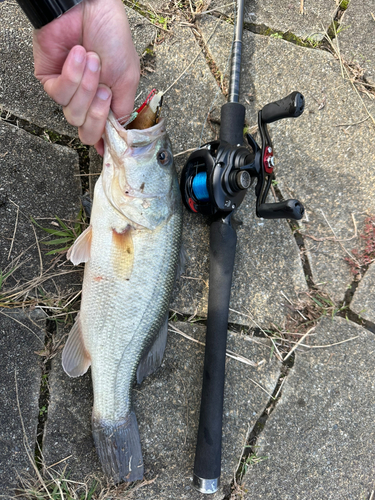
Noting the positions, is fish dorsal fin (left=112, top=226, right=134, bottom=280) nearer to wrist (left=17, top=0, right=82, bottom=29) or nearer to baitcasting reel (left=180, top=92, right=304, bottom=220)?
baitcasting reel (left=180, top=92, right=304, bottom=220)

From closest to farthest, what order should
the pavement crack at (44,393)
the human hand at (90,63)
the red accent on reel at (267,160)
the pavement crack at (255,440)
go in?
1. the human hand at (90,63)
2. the red accent on reel at (267,160)
3. the pavement crack at (44,393)
4. the pavement crack at (255,440)

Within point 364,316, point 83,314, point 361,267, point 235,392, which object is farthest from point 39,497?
point 361,267

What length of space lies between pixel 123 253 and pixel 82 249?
0.29 meters

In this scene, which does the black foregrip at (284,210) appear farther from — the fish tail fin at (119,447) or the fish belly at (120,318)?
the fish tail fin at (119,447)

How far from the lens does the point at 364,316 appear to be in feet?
9.61

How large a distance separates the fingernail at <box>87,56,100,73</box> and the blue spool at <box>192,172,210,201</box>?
0.88m

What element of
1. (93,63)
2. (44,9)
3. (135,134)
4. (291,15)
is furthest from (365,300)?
(44,9)

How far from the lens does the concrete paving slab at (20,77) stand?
7.93ft

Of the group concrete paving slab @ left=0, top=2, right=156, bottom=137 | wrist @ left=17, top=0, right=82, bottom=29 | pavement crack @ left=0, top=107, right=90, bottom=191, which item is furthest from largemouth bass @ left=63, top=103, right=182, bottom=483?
concrete paving slab @ left=0, top=2, right=156, bottom=137

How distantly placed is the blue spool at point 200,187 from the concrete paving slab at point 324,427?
1496mm

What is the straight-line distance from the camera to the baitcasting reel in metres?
1.94

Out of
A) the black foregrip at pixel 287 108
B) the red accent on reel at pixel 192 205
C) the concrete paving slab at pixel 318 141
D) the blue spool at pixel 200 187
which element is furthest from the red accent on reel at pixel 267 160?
the concrete paving slab at pixel 318 141

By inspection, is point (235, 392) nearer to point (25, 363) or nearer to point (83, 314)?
point (83, 314)

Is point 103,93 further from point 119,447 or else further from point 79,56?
point 119,447
